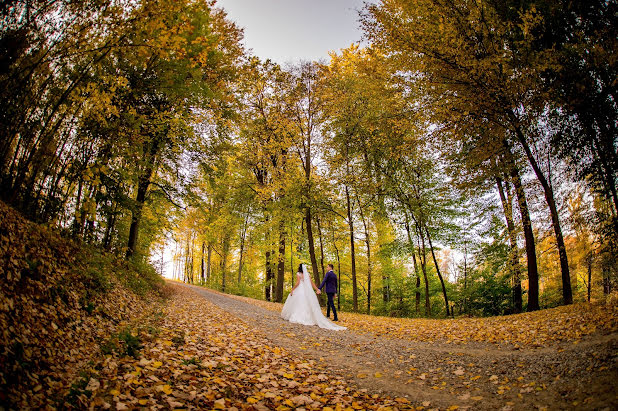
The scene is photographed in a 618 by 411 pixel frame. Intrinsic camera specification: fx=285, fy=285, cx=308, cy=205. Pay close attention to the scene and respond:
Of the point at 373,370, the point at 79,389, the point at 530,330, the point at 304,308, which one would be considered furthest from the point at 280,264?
the point at 79,389

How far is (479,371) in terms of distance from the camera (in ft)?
14.9

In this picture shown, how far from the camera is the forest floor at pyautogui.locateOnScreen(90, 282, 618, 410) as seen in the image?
3193mm

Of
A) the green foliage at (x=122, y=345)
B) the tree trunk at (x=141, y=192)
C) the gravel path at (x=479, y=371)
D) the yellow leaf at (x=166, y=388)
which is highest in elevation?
the tree trunk at (x=141, y=192)

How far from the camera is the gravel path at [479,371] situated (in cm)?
329

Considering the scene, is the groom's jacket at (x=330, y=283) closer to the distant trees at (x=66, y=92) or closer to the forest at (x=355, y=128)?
the forest at (x=355, y=128)

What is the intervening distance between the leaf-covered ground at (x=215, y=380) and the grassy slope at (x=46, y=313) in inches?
14.8

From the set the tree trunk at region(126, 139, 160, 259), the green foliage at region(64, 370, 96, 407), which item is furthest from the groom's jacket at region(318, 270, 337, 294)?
the green foliage at region(64, 370, 96, 407)

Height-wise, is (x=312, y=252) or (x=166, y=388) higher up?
(x=312, y=252)

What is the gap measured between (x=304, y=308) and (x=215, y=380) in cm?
586

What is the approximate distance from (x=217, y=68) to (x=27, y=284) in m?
9.73

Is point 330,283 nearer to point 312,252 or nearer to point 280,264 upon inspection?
point 312,252

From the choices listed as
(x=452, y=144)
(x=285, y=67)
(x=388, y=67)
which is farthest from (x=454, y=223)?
(x=285, y=67)

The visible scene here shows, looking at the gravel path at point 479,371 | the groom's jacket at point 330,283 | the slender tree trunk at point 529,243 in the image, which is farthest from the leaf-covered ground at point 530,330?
the slender tree trunk at point 529,243

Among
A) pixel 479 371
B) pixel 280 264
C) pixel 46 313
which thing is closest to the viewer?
pixel 46 313
